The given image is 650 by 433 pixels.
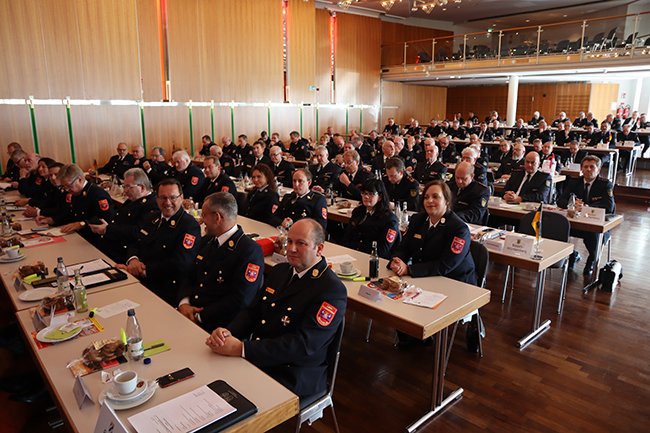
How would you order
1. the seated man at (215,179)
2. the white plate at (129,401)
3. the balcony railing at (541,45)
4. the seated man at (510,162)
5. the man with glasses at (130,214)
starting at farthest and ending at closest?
the balcony railing at (541,45) < the seated man at (510,162) < the seated man at (215,179) < the man with glasses at (130,214) < the white plate at (129,401)

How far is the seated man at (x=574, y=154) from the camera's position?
1070 cm

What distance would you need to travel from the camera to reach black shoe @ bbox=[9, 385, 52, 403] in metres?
2.82

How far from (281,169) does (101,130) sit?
6.46 metres

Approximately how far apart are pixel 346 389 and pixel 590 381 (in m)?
1.94

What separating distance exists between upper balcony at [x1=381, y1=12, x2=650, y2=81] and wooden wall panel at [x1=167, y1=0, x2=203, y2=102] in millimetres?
9284

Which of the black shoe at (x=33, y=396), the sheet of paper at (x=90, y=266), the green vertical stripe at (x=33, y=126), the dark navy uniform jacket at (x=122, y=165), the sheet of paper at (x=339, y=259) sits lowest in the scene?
the black shoe at (x=33, y=396)

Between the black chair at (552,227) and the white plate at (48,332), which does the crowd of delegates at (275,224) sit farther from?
the white plate at (48,332)

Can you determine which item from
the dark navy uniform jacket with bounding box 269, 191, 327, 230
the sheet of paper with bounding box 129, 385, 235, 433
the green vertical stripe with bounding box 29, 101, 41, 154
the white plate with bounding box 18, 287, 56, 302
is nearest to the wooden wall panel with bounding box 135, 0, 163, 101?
the green vertical stripe with bounding box 29, 101, 41, 154

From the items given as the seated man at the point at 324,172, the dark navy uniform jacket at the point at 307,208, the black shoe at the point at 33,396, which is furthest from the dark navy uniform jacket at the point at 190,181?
the black shoe at the point at 33,396

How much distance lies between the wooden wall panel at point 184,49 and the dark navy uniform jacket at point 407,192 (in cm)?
971

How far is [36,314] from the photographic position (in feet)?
8.59

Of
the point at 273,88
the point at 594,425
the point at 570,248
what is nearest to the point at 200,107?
the point at 273,88

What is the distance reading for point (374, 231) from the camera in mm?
4367

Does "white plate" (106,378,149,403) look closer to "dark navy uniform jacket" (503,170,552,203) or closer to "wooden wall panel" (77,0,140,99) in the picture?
"dark navy uniform jacket" (503,170,552,203)
